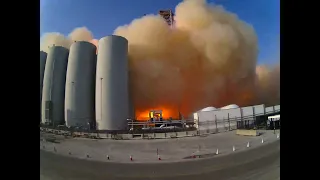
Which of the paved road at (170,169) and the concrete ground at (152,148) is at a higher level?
the concrete ground at (152,148)

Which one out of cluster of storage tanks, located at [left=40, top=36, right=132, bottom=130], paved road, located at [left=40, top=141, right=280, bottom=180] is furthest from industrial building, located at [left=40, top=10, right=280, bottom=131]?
paved road, located at [left=40, top=141, right=280, bottom=180]

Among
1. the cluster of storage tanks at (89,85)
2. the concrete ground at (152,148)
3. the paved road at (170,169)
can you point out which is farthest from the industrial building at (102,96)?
the paved road at (170,169)

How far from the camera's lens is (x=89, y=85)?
246 centimetres

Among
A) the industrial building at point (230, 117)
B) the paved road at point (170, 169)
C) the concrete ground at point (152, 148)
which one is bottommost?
the paved road at point (170, 169)

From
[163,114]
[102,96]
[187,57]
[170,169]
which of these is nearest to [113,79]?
[102,96]

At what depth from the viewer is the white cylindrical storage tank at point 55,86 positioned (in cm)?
254

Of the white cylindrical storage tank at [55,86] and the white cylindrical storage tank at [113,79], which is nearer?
the white cylindrical storage tank at [113,79]

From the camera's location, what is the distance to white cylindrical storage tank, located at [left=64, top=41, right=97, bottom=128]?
8.06 ft

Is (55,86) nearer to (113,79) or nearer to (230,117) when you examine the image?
(113,79)

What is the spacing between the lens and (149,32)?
2451 mm

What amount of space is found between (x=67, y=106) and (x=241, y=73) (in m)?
1.51

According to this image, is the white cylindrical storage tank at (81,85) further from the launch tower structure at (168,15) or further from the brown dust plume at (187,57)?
the launch tower structure at (168,15)
